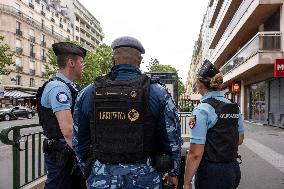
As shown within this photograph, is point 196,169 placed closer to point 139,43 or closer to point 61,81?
point 139,43

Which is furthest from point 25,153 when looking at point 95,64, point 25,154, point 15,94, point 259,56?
point 95,64

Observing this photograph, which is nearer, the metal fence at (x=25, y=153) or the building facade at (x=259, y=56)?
the metal fence at (x=25, y=153)

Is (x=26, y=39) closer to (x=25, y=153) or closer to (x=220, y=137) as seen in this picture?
(x=25, y=153)

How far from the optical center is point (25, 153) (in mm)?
4906

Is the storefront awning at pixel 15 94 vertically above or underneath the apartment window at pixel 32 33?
underneath

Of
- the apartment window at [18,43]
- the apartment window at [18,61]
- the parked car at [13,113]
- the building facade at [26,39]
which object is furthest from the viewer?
the apartment window at [18,61]

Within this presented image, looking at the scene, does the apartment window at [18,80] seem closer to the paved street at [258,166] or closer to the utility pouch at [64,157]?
the paved street at [258,166]

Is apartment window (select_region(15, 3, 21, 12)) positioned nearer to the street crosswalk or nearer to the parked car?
the parked car

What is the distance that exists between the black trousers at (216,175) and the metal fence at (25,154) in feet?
7.36

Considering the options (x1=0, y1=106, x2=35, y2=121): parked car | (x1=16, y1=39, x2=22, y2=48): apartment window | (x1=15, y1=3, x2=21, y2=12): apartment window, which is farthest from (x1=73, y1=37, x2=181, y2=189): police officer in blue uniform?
(x1=15, y1=3, x2=21, y2=12): apartment window

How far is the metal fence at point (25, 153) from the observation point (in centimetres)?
435

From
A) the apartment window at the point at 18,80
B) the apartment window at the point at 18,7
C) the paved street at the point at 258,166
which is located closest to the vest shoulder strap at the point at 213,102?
the paved street at the point at 258,166

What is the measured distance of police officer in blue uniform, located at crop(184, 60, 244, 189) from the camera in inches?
119

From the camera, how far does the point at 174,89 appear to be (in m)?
16.5
